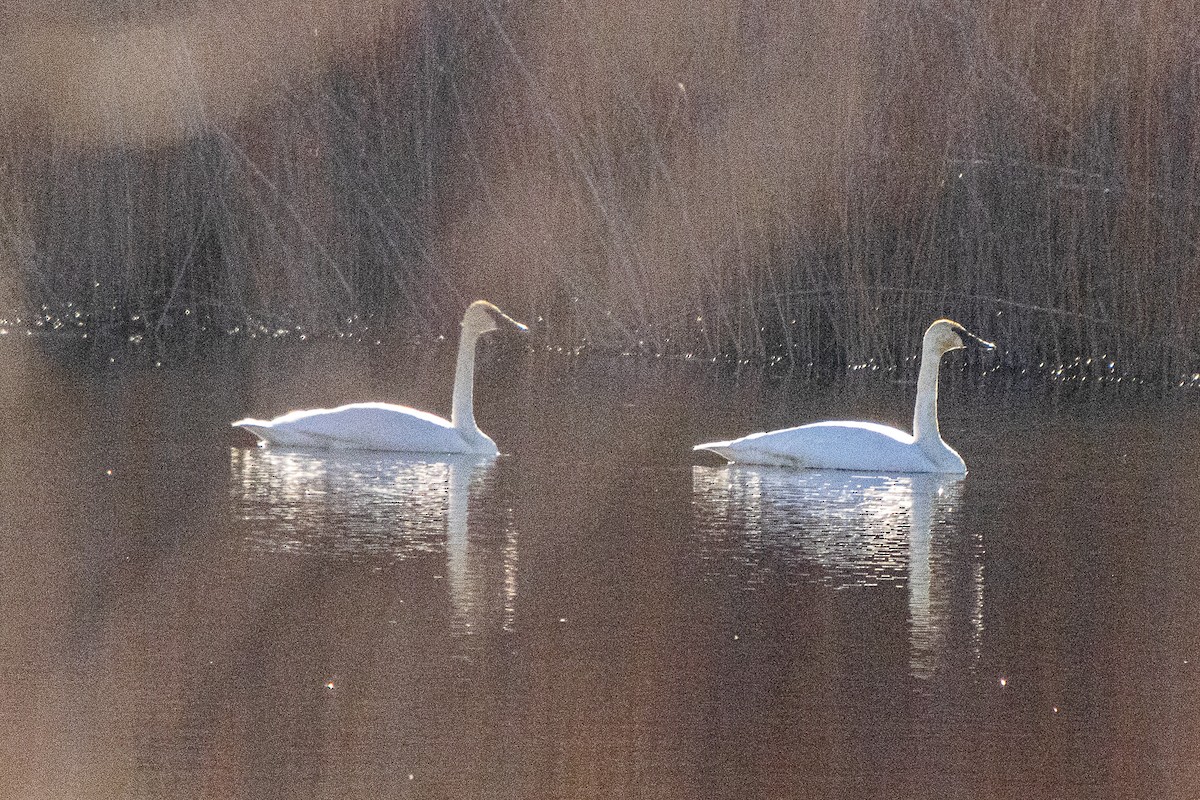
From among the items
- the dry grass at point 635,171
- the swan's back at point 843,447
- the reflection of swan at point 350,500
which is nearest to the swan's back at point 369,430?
the reflection of swan at point 350,500

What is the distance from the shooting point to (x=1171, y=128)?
16266 mm

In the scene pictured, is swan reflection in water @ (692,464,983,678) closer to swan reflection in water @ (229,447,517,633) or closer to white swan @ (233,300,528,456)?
swan reflection in water @ (229,447,517,633)

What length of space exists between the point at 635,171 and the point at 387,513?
9.32m

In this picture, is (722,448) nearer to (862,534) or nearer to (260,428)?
(862,534)

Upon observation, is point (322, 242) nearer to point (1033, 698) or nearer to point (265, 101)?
point (265, 101)

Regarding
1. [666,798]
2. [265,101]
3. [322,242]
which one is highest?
[265,101]

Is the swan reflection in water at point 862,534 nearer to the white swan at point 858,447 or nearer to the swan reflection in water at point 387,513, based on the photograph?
the white swan at point 858,447

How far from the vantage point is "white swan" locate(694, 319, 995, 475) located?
448 inches

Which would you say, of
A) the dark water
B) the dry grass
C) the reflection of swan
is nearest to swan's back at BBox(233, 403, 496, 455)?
the reflection of swan

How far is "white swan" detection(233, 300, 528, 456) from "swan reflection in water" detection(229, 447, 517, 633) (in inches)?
3.9

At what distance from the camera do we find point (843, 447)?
11.4m

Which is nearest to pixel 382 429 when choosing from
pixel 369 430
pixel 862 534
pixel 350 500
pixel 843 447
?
pixel 369 430

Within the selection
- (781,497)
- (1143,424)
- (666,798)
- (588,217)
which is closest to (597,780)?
(666,798)

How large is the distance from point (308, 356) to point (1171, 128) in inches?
278
